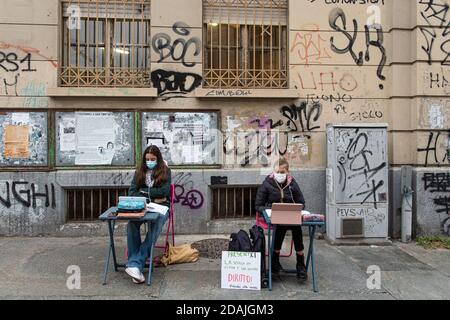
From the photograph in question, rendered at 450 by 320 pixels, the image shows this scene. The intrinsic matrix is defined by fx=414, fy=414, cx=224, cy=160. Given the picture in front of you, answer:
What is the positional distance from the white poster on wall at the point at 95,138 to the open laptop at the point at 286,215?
3.57 metres

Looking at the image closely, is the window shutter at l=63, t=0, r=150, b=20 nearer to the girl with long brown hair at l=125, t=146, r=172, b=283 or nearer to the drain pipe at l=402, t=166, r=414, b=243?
the girl with long brown hair at l=125, t=146, r=172, b=283

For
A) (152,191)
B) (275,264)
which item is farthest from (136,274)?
(275,264)

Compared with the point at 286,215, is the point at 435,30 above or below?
above

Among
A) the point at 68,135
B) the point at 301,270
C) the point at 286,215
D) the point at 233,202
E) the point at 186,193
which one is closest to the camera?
the point at 286,215

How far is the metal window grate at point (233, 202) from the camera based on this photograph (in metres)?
7.33

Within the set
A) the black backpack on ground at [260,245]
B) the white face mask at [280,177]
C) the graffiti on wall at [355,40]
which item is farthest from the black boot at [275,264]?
the graffiti on wall at [355,40]

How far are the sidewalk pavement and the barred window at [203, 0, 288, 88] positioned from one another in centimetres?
310

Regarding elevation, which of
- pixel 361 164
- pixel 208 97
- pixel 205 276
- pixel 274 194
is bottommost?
pixel 205 276

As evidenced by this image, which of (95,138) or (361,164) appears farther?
(95,138)

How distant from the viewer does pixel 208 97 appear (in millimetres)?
7016

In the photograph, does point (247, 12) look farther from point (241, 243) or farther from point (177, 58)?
point (241, 243)

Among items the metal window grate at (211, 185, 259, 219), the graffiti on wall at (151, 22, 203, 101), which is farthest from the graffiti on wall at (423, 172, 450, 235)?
the graffiti on wall at (151, 22, 203, 101)

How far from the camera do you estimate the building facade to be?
22.7 ft

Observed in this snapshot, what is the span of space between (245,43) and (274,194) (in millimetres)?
3350
